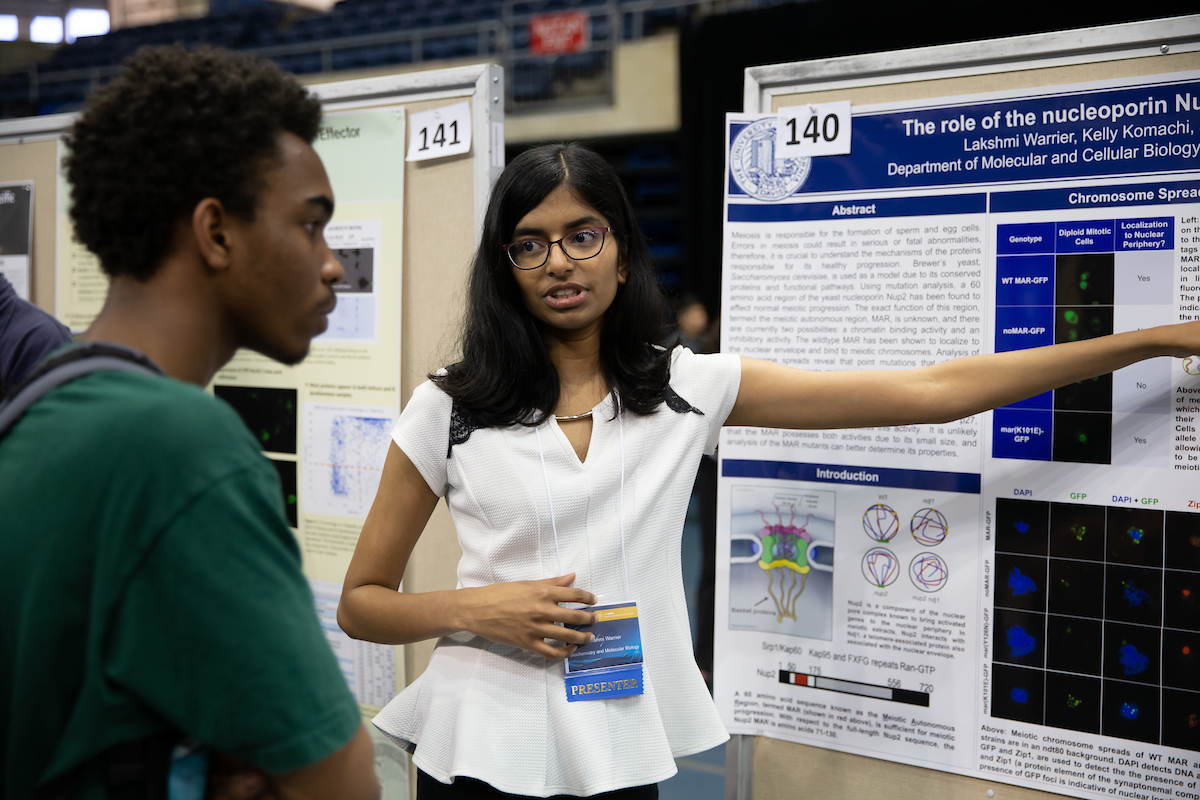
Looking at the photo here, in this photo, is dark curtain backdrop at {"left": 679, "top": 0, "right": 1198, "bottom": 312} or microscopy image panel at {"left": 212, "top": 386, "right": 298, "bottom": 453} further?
dark curtain backdrop at {"left": 679, "top": 0, "right": 1198, "bottom": 312}

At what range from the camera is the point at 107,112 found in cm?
76

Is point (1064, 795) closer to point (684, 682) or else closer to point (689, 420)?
point (684, 682)

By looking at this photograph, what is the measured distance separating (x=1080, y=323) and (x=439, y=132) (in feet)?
4.52

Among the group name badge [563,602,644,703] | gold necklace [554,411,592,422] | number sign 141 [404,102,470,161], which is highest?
number sign 141 [404,102,470,161]

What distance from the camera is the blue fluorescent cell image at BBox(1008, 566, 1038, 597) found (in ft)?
5.07

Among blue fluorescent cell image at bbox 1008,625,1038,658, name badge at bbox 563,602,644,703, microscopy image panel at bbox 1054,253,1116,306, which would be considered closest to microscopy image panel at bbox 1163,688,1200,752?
blue fluorescent cell image at bbox 1008,625,1038,658

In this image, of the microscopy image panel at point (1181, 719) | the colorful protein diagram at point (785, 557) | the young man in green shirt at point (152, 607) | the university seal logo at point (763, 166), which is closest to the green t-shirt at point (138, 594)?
the young man in green shirt at point (152, 607)

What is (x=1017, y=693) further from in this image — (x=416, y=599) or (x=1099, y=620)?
(x=416, y=599)

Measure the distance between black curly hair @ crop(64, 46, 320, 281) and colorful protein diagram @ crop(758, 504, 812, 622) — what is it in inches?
50.3

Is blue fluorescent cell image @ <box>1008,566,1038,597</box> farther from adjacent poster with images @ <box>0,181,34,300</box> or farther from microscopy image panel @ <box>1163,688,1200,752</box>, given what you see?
adjacent poster with images @ <box>0,181,34,300</box>

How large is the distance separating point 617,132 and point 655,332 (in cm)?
672

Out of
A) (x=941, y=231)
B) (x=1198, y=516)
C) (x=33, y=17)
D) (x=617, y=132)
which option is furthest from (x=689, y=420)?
(x=33, y=17)

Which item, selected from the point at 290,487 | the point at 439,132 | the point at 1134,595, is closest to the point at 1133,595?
the point at 1134,595

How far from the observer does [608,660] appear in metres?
1.24
